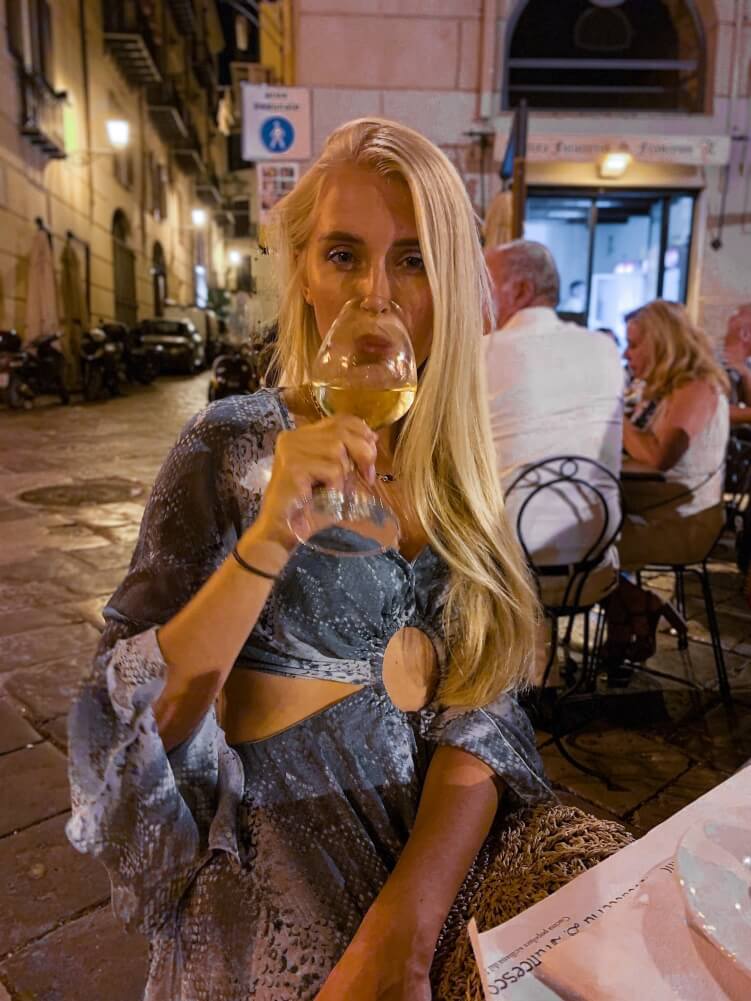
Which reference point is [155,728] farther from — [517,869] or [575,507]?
[575,507]

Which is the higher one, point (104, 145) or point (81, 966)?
point (104, 145)

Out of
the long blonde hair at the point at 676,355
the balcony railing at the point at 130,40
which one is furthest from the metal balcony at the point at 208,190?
the long blonde hair at the point at 676,355

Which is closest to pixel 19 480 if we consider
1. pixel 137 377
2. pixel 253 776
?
pixel 253 776

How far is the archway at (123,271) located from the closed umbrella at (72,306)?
367 cm

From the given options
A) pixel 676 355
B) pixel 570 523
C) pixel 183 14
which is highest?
pixel 183 14

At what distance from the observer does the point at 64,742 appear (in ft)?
9.00

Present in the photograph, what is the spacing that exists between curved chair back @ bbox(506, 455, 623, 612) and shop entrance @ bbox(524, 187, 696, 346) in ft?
21.4

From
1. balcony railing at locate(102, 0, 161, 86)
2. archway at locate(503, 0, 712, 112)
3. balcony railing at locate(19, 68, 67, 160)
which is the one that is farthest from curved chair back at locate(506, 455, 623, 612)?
balcony railing at locate(102, 0, 161, 86)

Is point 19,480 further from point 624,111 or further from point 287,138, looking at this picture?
point 624,111

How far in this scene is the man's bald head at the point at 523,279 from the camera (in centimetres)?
302

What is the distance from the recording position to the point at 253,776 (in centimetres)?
109

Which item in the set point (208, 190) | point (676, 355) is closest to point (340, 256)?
point (676, 355)

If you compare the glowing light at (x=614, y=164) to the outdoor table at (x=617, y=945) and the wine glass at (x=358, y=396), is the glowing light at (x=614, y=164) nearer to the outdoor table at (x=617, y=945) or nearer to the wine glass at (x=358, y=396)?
the wine glass at (x=358, y=396)

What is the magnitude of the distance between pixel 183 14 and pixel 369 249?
1356 inches
